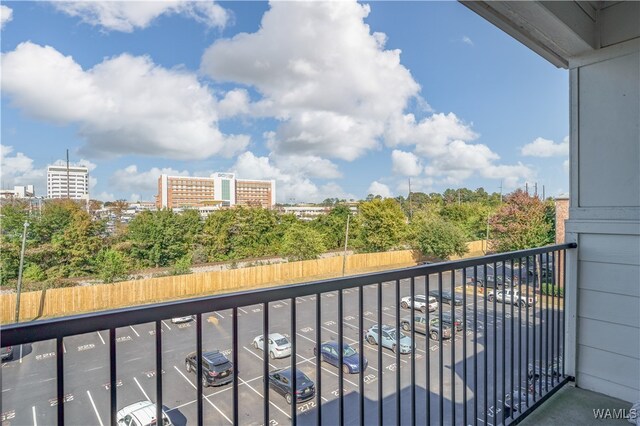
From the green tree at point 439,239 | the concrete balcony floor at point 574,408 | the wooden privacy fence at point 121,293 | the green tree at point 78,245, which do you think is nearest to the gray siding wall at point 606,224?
the concrete balcony floor at point 574,408

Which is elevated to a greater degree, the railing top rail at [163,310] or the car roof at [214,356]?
the railing top rail at [163,310]

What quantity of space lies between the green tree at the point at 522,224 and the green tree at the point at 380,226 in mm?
5357

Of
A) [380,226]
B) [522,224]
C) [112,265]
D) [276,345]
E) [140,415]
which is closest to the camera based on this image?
→ [140,415]

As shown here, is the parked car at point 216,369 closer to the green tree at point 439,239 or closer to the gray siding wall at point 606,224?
the gray siding wall at point 606,224

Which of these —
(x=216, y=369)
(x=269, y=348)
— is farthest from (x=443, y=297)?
(x=216, y=369)

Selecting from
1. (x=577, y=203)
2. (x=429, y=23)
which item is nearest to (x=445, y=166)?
(x=429, y=23)

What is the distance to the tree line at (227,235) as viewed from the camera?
12570mm

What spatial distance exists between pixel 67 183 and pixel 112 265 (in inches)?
369

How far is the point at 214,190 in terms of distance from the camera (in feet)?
119

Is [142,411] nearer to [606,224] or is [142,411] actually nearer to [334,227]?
[606,224]

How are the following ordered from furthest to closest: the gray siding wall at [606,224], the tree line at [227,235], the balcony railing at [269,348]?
1. the tree line at [227,235]
2. the gray siding wall at [606,224]
3. the balcony railing at [269,348]

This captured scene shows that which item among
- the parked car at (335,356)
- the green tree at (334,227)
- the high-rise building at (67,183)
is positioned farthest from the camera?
the green tree at (334,227)

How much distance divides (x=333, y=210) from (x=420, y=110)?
44.9 ft

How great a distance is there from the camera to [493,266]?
1486 millimetres
